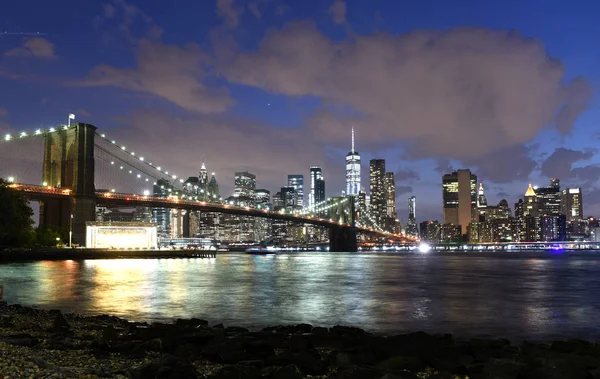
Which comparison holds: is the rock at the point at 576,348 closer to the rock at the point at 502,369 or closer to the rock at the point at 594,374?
the rock at the point at 594,374

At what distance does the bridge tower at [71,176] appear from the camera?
8281 centimetres

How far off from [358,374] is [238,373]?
6.62 feet

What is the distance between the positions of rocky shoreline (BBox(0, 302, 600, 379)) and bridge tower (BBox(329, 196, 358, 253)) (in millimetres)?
110301

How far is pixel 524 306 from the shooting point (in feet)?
93.9

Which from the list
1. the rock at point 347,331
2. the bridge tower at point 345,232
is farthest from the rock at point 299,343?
the bridge tower at point 345,232

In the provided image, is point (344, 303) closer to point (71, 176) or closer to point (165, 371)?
point (165, 371)

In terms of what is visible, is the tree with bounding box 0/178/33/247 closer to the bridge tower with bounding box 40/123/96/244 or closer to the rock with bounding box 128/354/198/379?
the bridge tower with bounding box 40/123/96/244

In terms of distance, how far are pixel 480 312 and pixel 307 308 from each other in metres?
7.72

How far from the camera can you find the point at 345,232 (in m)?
134

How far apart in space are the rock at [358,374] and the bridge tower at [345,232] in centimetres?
11439

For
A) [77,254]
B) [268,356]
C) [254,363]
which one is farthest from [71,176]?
[254,363]

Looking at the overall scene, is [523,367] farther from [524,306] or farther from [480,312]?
[524,306]

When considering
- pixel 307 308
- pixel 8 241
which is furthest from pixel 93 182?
pixel 307 308

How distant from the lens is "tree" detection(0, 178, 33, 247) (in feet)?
214
